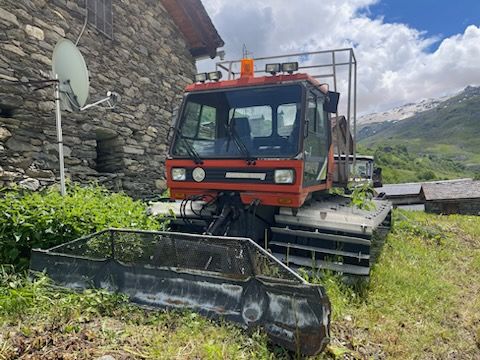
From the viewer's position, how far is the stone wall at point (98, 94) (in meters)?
5.92

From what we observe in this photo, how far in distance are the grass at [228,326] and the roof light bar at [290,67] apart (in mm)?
2394

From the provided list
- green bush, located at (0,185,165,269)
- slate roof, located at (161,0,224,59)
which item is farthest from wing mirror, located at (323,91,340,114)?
slate roof, located at (161,0,224,59)

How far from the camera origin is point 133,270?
3.28 meters

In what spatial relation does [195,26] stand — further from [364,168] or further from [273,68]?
[273,68]

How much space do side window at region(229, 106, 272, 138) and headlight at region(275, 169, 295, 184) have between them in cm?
62

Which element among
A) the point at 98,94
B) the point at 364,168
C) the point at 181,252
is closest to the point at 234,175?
the point at 181,252

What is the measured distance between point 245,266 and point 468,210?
57.5ft

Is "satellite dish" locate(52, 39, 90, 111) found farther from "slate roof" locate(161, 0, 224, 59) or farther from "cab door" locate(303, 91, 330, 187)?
"slate roof" locate(161, 0, 224, 59)

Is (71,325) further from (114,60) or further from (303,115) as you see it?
(114,60)

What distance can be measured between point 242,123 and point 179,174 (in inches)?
41.3

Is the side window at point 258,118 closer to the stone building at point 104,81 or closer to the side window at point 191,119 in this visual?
the side window at point 191,119

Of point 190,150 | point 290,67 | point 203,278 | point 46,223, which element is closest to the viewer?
point 203,278

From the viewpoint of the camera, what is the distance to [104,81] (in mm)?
7734

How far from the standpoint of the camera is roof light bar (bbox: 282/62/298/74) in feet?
14.5
